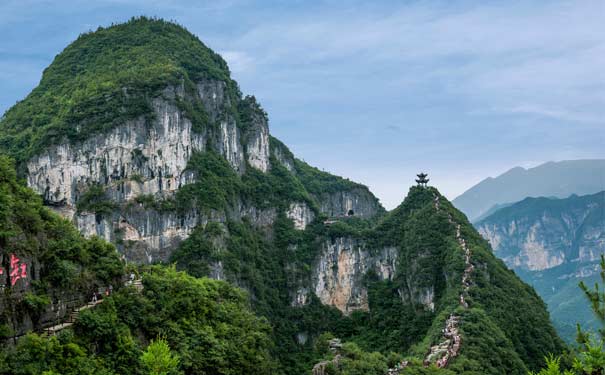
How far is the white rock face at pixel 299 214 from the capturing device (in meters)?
77.4

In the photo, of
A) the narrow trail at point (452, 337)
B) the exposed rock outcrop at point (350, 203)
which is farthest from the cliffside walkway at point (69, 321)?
the exposed rock outcrop at point (350, 203)

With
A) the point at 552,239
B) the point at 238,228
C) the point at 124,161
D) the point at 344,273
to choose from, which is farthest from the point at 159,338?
the point at 552,239

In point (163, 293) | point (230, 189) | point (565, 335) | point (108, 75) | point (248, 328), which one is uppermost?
point (108, 75)

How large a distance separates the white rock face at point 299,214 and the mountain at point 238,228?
16cm

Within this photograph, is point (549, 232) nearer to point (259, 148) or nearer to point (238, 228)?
point (259, 148)

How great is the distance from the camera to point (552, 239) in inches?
6806

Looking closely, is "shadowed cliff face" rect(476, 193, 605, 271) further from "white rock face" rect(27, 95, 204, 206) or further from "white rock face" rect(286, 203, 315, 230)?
"white rock face" rect(27, 95, 204, 206)

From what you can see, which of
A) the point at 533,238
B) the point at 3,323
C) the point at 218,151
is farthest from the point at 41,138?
the point at 533,238

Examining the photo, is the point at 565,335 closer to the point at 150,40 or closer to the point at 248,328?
the point at 150,40

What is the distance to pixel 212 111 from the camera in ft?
237

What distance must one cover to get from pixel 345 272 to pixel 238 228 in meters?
13.5

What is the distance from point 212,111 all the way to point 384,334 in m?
27.6

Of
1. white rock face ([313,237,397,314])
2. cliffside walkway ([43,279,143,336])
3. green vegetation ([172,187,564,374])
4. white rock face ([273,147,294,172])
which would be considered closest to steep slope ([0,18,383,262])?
green vegetation ([172,187,564,374])

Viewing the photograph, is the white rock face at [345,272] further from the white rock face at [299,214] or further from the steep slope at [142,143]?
the steep slope at [142,143]
